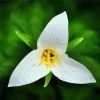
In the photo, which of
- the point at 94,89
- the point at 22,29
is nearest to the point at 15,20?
the point at 22,29

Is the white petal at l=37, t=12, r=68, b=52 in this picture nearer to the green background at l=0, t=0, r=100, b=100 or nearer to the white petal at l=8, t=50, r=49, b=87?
the white petal at l=8, t=50, r=49, b=87

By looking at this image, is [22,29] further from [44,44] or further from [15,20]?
[44,44]

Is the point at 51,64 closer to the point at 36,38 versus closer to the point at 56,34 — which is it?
the point at 56,34

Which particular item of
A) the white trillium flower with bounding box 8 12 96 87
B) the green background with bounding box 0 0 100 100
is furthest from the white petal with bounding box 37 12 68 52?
the green background with bounding box 0 0 100 100

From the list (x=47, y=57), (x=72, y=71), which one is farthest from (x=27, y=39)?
(x=72, y=71)

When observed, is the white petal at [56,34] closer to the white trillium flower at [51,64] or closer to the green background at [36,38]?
the white trillium flower at [51,64]
